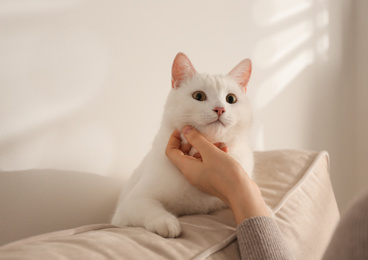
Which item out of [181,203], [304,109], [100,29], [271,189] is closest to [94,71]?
[100,29]

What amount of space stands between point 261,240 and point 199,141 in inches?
12.6

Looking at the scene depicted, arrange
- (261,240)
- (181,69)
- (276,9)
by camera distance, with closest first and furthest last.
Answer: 1. (261,240)
2. (181,69)
3. (276,9)

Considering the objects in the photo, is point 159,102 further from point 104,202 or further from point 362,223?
point 362,223

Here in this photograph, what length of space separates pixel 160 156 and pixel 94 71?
497 millimetres

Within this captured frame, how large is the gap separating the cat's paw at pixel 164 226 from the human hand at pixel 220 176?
0.49 feet

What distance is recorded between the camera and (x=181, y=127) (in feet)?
3.25

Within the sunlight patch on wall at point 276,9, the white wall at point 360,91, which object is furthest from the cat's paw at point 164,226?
the white wall at point 360,91

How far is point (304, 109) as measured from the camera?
246cm

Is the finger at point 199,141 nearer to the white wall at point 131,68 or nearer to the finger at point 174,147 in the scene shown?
the finger at point 174,147

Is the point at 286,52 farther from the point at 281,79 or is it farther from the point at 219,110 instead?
the point at 219,110

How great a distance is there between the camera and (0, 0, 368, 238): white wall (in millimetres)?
1075

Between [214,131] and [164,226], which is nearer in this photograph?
[164,226]

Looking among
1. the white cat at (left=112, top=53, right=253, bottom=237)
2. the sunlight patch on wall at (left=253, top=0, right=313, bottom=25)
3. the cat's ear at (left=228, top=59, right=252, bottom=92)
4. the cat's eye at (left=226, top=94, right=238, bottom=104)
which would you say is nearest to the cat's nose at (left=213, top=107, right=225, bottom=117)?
the white cat at (left=112, top=53, right=253, bottom=237)

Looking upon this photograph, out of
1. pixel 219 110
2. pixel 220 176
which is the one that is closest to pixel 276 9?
pixel 219 110
